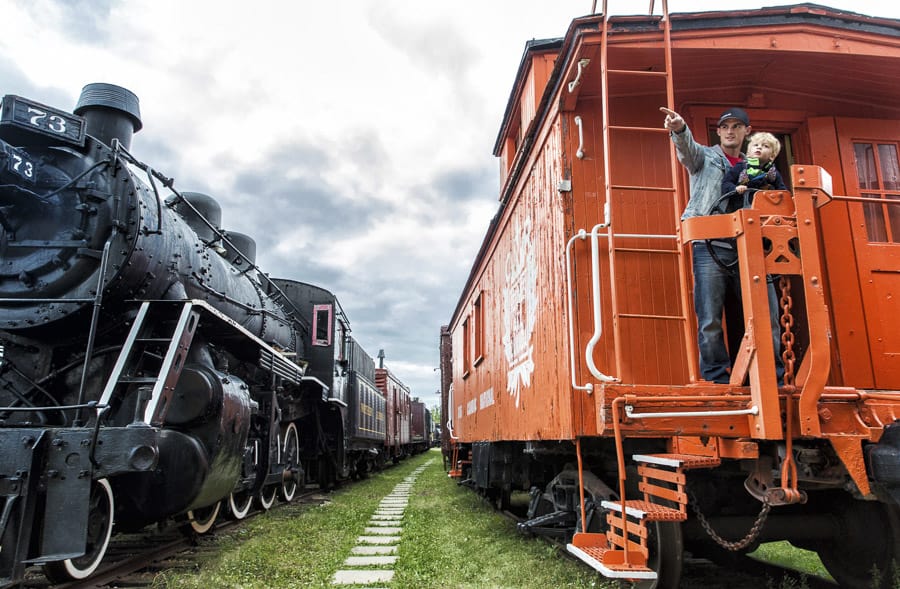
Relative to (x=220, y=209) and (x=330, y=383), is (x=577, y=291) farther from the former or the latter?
(x=330, y=383)

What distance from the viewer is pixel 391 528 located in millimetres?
7121

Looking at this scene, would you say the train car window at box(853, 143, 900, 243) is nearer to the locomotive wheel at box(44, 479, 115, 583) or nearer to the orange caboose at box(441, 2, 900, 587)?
the orange caboose at box(441, 2, 900, 587)

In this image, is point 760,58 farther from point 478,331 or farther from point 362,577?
point 478,331

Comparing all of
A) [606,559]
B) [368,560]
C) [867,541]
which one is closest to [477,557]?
[368,560]

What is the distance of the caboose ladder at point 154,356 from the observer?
4.02 meters

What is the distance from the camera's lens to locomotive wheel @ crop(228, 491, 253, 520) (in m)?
6.95

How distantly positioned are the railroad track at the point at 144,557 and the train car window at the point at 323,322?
3536 mm

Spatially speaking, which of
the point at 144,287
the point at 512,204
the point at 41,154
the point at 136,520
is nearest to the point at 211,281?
the point at 144,287

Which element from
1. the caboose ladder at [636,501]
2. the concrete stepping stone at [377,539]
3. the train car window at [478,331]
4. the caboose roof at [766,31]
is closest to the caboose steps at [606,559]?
the caboose ladder at [636,501]

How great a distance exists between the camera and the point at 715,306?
317cm

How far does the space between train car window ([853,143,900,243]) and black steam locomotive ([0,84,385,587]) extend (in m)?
4.64

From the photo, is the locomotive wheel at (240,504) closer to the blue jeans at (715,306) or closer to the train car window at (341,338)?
the train car window at (341,338)

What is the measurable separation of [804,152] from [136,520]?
5217mm

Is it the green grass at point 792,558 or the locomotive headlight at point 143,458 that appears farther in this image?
the green grass at point 792,558
